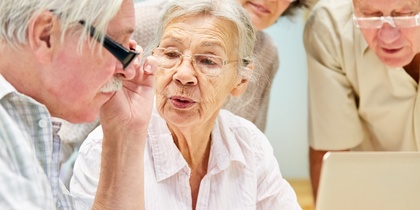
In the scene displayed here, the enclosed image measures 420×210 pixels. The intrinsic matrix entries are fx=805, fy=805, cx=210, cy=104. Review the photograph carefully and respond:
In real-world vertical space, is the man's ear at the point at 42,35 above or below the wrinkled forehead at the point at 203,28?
above

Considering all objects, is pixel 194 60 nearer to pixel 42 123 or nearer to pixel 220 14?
pixel 220 14

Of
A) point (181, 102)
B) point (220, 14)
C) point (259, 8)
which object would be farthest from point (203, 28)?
point (259, 8)

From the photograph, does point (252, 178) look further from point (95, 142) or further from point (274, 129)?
point (274, 129)

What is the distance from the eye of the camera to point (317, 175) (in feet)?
9.80

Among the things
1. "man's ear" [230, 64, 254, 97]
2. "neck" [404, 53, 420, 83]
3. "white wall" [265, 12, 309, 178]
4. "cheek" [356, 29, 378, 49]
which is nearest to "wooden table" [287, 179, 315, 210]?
"white wall" [265, 12, 309, 178]

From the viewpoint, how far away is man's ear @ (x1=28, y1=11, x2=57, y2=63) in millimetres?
1423

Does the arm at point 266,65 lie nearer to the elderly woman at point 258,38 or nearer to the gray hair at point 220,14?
the elderly woman at point 258,38

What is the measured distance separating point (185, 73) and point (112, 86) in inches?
18.6

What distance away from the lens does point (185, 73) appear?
6.86 ft

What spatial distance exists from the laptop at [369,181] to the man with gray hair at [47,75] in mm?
453

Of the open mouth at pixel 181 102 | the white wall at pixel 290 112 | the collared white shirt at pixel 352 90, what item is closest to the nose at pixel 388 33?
the collared white shirt at pixel 352 90

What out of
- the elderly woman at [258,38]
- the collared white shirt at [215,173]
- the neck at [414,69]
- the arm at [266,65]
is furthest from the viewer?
the arm at [266,65]

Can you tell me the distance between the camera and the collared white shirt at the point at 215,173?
2.05 m

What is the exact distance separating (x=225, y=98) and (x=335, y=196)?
2.41ft
